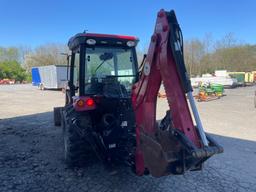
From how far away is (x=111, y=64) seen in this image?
14.6 feet

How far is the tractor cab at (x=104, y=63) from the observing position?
411 cm

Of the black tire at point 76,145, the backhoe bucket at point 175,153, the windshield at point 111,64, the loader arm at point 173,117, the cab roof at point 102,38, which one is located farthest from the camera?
the windshield at point 111,64

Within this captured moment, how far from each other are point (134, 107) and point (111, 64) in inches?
56.9

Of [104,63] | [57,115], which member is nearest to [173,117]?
[104,63]

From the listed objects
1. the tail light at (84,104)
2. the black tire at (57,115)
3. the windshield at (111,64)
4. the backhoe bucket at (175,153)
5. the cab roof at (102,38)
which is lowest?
the black tire at (57,115)

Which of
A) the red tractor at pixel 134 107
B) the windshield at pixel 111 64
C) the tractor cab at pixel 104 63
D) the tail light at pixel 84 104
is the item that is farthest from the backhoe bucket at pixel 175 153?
the windshield at pixel 111 64

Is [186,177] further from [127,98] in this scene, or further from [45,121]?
[45,121]

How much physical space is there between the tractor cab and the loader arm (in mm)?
1493

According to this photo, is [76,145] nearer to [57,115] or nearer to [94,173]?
[94,173]

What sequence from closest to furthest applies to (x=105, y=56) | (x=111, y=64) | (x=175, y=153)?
1. (x=175, y=153)
2. (x=105, y=56)
3. (x=111, y=64)

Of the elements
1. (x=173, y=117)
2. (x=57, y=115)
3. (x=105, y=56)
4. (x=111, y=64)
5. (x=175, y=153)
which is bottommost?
(x=57, y=115)

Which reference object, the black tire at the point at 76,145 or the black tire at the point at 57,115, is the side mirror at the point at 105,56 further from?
the black tire at the point at 57,115

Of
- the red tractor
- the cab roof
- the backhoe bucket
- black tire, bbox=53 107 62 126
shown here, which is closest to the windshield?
the red tractor

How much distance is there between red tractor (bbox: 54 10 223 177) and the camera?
8.02 ft
